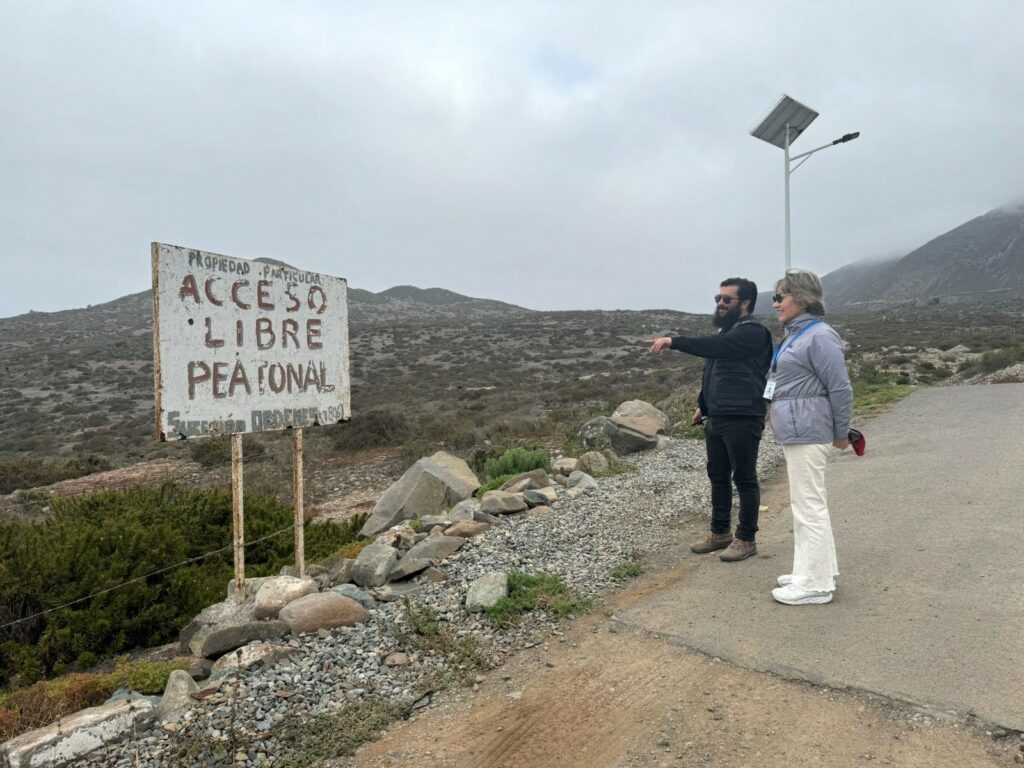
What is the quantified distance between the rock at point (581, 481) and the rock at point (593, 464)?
46 cm

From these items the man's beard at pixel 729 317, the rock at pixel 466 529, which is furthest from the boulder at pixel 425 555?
the man's beard at pixel 729 317

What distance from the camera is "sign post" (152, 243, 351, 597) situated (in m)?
4.04

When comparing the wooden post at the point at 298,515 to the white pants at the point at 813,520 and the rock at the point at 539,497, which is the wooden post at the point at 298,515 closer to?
the rock at the point at 539,497

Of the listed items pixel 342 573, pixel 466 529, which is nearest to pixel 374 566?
pixel 342 573

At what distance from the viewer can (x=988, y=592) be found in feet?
12.1

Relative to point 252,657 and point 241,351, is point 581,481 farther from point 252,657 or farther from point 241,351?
point 252,657

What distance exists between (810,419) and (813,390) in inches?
6.9

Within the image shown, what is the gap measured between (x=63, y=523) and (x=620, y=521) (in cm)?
601

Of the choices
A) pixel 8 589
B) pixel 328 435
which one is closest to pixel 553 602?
pixel 8 589

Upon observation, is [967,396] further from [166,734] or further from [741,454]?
[166,734]

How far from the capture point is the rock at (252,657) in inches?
132

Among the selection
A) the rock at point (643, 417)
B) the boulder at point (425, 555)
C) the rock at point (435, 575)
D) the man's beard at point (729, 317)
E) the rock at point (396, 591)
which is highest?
the man's beard at point (729, 317)

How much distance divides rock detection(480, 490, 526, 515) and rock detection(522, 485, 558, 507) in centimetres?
13

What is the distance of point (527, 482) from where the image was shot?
7184 millimetres
